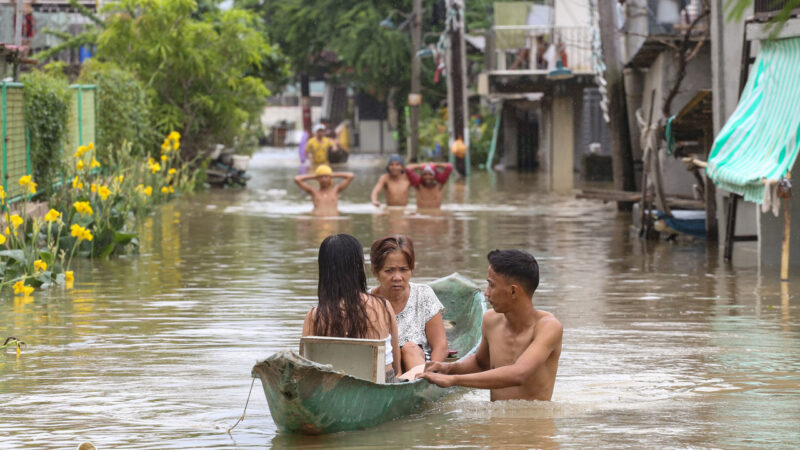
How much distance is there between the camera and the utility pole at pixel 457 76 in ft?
130

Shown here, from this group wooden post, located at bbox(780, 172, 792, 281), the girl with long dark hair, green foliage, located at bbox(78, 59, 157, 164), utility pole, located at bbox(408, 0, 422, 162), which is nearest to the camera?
the girl with long dark hair

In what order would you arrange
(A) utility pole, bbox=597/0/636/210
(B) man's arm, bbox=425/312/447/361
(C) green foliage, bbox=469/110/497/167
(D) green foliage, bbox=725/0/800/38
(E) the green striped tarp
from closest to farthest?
(D) green foliage, bbox=725/0/800/38 → (B) man's arm, bbox=425/312/447/361 → (E) the green striped tarp → (A) utility pole, bbox=597/0/636/210 → (C) green foliage, bbox=469/110/497/167

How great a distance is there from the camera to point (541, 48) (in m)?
34.9

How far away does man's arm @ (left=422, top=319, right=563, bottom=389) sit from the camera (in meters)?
7.20

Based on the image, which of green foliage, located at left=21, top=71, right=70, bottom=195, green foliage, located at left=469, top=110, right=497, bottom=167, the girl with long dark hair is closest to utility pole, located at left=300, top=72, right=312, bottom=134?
green foliage, located at left=469, top=110, right=497, bottom=167

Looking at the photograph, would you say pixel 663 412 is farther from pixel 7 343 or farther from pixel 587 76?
pixel 587 76

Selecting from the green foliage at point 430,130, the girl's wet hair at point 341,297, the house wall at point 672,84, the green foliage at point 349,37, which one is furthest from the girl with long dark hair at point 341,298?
the green foliage at point 430,130

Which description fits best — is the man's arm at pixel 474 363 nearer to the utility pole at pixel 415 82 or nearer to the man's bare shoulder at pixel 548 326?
the man's bare shoulder at pixel 548 326

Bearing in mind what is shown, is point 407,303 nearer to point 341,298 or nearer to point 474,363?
point 474,363

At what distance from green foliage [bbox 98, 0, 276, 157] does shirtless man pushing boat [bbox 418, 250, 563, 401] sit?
79.3 feet

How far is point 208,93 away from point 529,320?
26530 mm

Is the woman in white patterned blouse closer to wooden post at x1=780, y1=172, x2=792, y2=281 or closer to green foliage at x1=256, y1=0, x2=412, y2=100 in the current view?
wooden post at x1=780, y1=172, x2=792, y2=281

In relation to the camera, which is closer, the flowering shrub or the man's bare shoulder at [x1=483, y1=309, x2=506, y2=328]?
the man's bare shoulder at [x1=483, y1=309, x2=506, y2=328]

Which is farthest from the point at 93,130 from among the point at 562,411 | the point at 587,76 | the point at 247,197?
the point at 562,411
